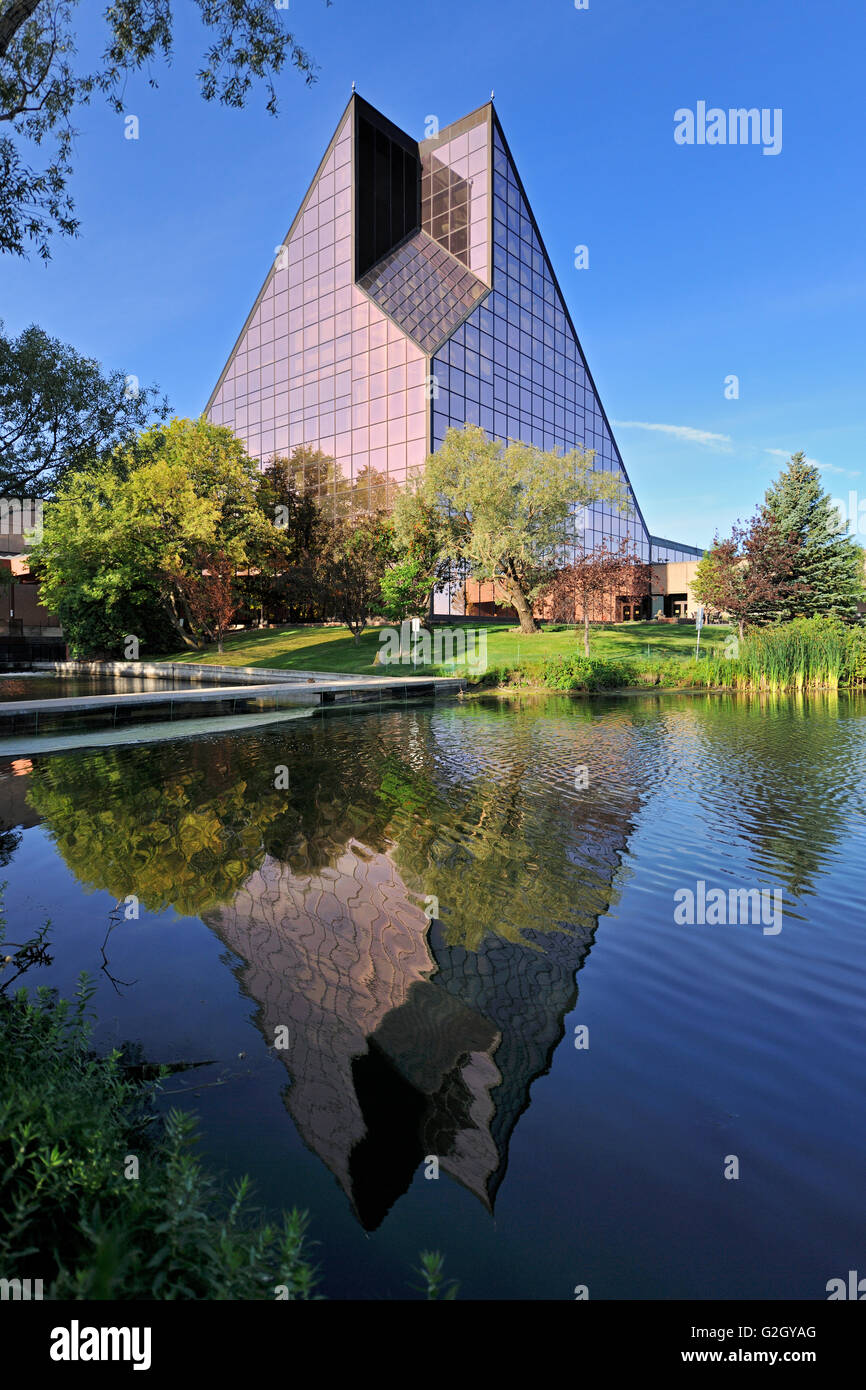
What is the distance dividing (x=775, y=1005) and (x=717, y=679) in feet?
77.6

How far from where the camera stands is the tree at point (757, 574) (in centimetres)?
3419

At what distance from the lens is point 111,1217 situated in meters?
2.06

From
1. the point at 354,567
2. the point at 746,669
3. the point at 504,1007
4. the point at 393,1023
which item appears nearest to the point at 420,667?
the point at 354,567

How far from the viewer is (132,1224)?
6.87 ft

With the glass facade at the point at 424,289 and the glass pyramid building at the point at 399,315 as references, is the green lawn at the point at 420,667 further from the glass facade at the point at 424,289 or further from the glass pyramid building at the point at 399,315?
the glass facade at the point at 424,289

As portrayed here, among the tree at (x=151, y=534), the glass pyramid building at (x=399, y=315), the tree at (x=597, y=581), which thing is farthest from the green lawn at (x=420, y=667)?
the glass pyramid building at (x=399, y=315)

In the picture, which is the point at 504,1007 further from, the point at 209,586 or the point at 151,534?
the point at 151,534

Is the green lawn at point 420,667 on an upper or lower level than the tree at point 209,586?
lower

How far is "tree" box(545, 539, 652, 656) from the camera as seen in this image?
101ft

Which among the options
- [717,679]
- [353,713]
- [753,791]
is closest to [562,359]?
[717,679]

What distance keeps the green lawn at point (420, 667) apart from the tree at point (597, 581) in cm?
226

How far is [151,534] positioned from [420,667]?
Answer: 61.5 feet
